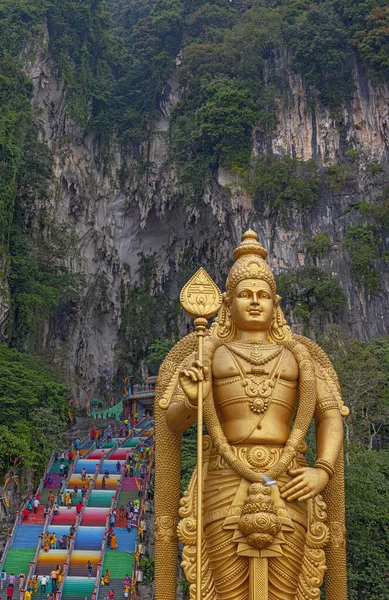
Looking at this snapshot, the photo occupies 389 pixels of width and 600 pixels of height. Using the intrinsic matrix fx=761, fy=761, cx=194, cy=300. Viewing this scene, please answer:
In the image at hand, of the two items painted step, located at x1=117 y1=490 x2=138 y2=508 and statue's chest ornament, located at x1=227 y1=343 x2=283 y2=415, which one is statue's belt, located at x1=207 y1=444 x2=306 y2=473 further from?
painted step, located at x1=117 y1=490 x2=138 y2=508

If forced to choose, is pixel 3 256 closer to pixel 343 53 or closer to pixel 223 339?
pixel 343 53

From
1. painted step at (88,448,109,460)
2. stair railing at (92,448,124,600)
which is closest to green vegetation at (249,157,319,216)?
painted step at (88,448,109,460)

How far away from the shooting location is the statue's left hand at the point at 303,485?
4809 mm

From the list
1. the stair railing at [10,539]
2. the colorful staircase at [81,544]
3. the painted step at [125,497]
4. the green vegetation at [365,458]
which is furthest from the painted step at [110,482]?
the green vegetation at [365,458]

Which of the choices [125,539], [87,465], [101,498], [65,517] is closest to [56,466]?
[87,465]

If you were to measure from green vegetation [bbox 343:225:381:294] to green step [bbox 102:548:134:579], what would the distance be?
38.1 ft

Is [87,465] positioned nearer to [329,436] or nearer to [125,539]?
[125,539]

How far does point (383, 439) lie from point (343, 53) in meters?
13.2

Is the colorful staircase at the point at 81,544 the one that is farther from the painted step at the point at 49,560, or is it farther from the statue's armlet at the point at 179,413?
the statue's armlet at the point at 179,413

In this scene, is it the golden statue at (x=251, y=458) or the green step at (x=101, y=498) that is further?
the green step at (x=101, y=498)

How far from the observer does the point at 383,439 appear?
53.5 feet

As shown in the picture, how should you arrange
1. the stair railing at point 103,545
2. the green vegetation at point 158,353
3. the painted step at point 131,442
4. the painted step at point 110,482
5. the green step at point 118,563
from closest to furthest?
the stair railing at point 103,545, the green step at point 118,563, the painted step at point 110,482, the painted step at point 131,442, the green vegetation at point 158,353

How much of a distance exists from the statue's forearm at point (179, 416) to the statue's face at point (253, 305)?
84 centimetres

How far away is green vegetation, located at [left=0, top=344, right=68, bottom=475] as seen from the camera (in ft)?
50.8
